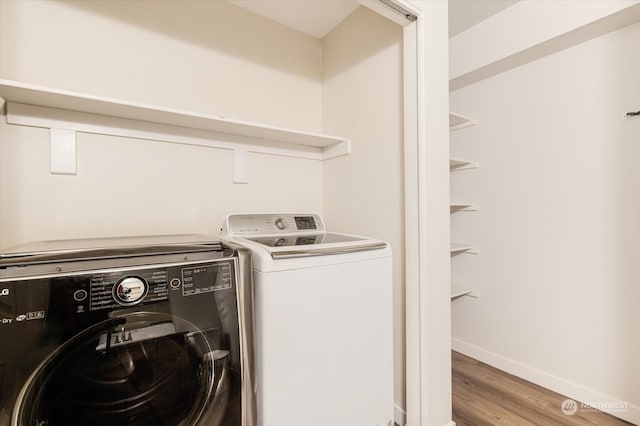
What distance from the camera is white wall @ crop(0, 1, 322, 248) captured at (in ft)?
4.27

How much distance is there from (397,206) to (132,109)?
1.37 m

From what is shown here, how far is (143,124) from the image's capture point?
5.06ft

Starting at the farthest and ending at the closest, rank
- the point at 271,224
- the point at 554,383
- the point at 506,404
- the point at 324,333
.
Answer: the point at 554,383, the point at 506,404, the point at 271,224, the point at 324,333

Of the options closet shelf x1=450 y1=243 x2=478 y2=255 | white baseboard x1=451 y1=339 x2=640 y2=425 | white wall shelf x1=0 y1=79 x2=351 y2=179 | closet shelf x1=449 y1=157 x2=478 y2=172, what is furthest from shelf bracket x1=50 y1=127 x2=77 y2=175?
white baseboard x1=451 y1=339 x2=640 y2=425

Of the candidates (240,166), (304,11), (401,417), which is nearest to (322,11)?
(304,11)

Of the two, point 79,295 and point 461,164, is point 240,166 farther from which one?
point 461,164

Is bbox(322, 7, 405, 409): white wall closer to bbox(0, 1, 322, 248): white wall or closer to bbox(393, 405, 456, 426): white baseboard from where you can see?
bbox(393, 405, 456, 426): white baseboard

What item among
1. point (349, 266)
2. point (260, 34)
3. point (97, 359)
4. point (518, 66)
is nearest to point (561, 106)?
point (518, 66)

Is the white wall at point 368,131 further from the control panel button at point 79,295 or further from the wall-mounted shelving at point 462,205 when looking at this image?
the control panel button at point 79,295

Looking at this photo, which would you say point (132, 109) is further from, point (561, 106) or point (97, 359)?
point (561, 106)

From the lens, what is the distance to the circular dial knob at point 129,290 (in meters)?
0.81

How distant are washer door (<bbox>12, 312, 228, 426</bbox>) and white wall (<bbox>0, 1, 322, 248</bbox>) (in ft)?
2.72

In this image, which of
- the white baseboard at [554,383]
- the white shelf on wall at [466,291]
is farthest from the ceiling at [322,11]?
the white baseboard at [554,383]

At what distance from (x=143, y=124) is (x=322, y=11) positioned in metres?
1.33
